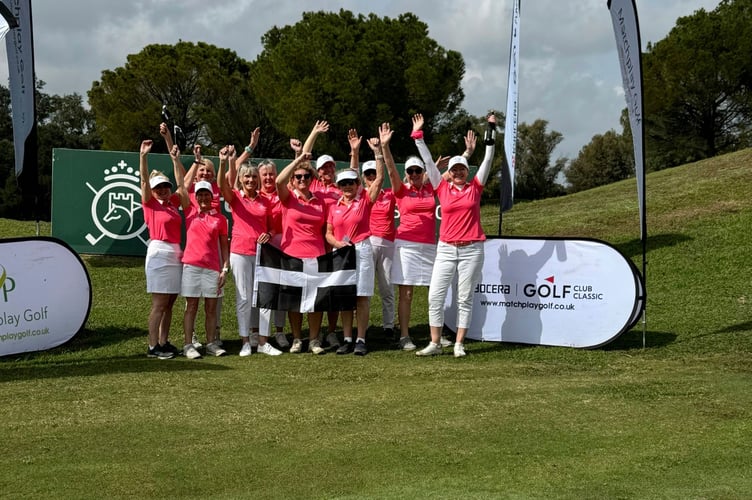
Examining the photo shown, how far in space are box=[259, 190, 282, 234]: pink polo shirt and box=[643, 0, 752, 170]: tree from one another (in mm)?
33737

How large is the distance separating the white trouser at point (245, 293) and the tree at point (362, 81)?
25.1 metres

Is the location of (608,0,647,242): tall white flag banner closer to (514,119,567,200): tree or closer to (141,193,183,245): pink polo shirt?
(141,193,183,245): pink polo shirt

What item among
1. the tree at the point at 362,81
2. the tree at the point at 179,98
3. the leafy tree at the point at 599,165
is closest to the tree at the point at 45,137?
the tree at the point at 179,98

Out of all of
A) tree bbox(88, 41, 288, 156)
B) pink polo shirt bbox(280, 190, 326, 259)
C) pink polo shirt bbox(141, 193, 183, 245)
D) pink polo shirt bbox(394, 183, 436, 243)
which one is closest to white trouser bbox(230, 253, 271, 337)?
pink polo shirt bbox(280, 190, 326, 259)

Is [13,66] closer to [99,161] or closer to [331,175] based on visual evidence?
[331,175]

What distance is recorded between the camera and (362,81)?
35812 millimetres

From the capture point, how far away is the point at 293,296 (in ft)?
30.2

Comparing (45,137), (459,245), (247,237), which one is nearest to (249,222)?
(247,237)

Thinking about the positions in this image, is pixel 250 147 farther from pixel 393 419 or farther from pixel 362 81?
pixel 362 81

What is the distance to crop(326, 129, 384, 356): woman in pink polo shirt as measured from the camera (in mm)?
9164

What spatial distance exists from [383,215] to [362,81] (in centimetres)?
2695

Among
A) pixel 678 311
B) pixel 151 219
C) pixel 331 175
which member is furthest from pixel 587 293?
pixel 151 219

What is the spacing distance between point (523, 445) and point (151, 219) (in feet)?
16.2

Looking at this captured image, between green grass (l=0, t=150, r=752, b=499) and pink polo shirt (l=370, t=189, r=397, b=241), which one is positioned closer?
green grass (l=0, t=150, r=752, b=499)
